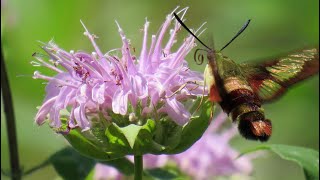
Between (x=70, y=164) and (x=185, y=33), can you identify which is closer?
(x=70, y=164)

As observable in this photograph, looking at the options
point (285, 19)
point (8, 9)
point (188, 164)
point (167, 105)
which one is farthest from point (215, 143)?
point (285, 19)

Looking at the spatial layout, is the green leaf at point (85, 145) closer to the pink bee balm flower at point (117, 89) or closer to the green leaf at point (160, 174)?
the pink bee balm flower at point (117, 89)

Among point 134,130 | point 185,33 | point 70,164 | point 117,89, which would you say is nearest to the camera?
point 134,130

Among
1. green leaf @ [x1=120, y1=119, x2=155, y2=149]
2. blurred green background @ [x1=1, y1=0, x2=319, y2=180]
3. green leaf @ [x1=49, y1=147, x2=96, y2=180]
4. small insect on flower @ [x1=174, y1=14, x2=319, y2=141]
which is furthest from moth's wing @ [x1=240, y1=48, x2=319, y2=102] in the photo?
blurred green background @ [x1=1, y1=0, x2=319, y2=180]

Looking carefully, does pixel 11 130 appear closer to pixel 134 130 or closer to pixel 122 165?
pixel 122 165

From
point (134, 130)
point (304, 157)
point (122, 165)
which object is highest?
point (134, 130)

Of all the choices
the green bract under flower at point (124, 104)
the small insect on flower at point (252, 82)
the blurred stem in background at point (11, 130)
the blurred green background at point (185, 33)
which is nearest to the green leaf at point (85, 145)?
the green bract under flower at point (124, 104)

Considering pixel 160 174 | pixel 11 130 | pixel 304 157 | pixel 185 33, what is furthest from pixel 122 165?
pixel 185 33

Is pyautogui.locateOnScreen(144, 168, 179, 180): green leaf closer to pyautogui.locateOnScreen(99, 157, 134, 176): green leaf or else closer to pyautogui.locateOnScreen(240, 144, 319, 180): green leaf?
pyautogui.locateOnScreen(99, 157, 134, 176): green leaf
